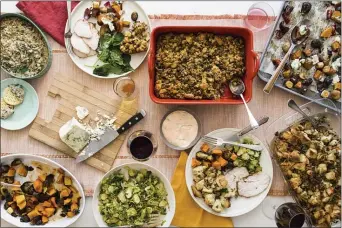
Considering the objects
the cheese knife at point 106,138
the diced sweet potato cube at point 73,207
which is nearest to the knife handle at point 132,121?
the cheese knife at point 106,138

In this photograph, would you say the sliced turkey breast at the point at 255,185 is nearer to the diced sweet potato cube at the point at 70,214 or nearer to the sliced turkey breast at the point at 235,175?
the sliced turkey breast at the point at 235,175

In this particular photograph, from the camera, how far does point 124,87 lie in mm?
2348

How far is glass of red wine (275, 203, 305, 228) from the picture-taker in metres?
2.25

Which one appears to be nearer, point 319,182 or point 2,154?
point 319,182

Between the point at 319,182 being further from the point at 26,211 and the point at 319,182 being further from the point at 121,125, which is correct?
the point at 26,211

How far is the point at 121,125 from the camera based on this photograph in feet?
7.73

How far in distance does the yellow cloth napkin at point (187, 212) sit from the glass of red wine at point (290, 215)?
0.22 meters

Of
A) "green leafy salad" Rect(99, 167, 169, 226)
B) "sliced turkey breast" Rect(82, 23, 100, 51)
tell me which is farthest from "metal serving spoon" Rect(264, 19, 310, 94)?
"sliced turkey breast" Rect(82, 23, 100, 51)

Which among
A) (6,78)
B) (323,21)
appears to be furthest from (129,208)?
(323,21)

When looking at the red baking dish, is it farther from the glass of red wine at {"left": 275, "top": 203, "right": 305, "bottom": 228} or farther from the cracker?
the cracker

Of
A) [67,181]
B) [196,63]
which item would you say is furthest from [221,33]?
[67,181]

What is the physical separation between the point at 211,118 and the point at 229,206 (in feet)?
1.27

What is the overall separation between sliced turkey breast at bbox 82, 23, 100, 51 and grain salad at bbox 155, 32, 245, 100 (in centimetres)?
28

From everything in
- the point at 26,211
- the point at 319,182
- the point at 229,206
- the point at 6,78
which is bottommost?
the point at 26,211
